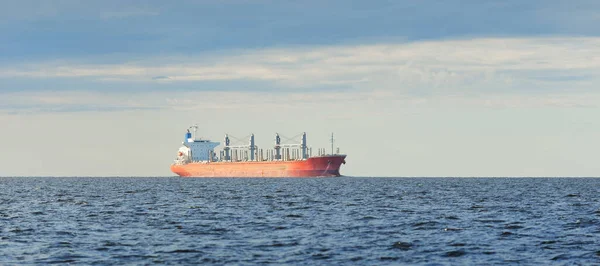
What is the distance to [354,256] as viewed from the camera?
29.2 metres

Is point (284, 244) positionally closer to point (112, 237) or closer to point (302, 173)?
point (112, 237)

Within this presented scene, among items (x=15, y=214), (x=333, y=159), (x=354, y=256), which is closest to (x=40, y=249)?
(x=354, y=256)

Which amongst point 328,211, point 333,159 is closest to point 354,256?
point 328,211

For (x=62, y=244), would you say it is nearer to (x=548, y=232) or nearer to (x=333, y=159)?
(x=548, y=232)

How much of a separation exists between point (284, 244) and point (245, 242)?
188cm

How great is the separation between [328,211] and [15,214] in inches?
834

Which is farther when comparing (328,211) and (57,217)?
(328,211)

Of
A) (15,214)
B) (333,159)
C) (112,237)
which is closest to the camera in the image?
(112,237)

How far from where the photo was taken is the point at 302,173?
189375mm

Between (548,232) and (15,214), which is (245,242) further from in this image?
(15,214)

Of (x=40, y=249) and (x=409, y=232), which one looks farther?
(x=409, y=232)

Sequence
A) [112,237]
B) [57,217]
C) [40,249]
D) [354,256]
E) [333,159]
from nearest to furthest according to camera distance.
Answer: [354,256] < [40,249] < [112,237] < [57,217] < [333,159]

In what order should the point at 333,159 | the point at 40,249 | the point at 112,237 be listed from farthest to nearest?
the point at 333,159
the point at 112,237
the point at 40,249

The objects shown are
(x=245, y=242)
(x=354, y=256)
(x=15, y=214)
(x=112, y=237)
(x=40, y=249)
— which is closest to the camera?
(x=354, y=256)
